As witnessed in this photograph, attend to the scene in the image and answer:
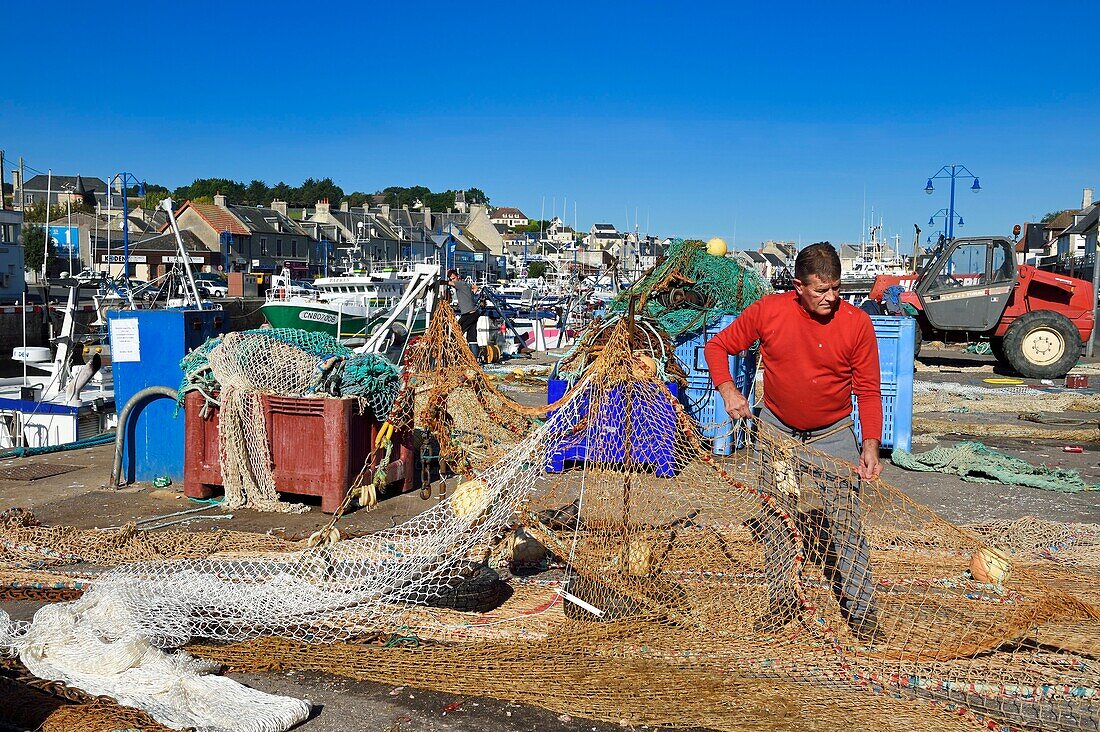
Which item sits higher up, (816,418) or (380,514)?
(816,418)

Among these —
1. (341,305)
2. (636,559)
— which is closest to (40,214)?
(341,305)

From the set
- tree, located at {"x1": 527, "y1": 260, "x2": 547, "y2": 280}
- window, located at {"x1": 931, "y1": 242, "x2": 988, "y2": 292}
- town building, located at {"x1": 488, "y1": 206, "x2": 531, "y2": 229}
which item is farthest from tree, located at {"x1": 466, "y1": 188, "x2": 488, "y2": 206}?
window, located at {"x1": 931, "y1": 242, "x2": 988, "y2": 292}

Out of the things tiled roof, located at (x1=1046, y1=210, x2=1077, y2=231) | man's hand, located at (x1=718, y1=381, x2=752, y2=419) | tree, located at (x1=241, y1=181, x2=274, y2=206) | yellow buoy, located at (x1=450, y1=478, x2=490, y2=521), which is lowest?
yellow buoy, located at (x1=450, y1=478, x2=490, y2=521)

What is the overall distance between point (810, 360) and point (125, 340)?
6560mm

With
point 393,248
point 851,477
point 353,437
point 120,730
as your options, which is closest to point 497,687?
point 120,730

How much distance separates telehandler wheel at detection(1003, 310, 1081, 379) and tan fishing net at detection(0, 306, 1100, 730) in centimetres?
1277

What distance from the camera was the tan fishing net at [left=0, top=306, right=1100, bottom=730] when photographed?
3836 mm

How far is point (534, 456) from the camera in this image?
483 centimetres

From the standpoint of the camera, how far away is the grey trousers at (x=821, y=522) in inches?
167

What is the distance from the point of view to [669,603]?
4.62 m

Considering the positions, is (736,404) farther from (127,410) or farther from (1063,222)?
(1063,222)

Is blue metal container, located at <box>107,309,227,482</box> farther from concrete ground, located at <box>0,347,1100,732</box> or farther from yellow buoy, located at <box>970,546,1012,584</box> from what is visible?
yellow buoy, located at <box>970,546,1012,584</box>

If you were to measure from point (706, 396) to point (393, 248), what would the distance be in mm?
84932

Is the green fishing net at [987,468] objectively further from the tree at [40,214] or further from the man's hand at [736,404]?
the tree at [40,214]
